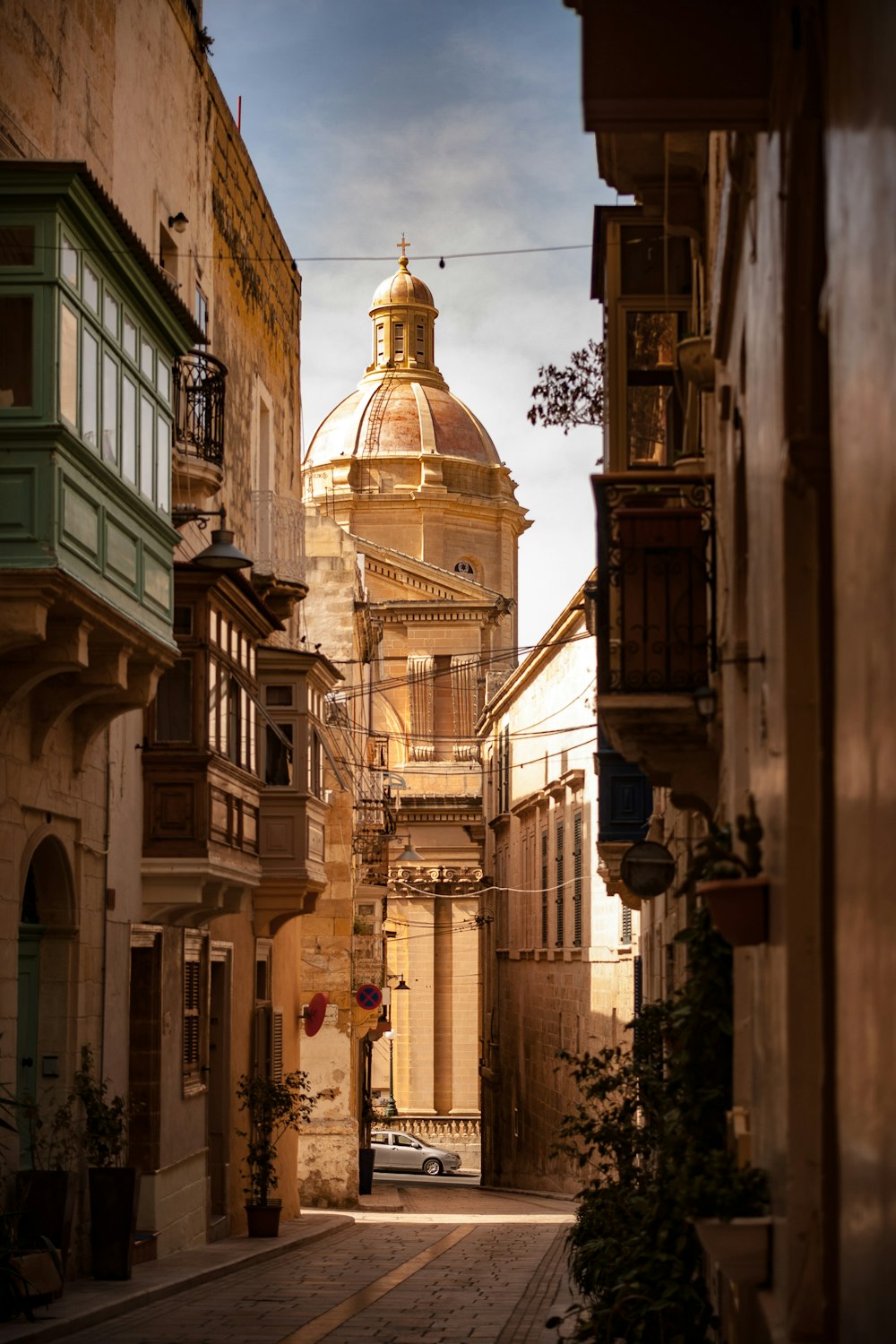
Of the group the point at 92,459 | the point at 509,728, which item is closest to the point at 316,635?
the point at 509,728

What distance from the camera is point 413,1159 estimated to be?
44.0 metres

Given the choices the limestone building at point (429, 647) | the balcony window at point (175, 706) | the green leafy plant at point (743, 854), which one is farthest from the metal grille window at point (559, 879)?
the green leafy plant at point (743, 854)

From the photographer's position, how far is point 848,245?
4457mm

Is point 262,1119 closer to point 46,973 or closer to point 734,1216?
point 46,973

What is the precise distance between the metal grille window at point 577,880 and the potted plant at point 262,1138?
8.55 metres

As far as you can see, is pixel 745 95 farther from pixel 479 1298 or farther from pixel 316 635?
pixel 316 635

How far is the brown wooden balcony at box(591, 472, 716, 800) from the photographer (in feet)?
36.8

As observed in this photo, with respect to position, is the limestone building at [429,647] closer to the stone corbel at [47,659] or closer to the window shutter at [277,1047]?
the window shutter at [277,1047]

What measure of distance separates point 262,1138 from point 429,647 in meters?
35.0

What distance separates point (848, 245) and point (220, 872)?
15702 millimetres

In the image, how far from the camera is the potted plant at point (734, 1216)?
22.9 ft

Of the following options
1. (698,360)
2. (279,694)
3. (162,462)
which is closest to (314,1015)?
(279,694)

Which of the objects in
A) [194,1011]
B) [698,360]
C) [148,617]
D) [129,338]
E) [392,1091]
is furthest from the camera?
[392,1091]

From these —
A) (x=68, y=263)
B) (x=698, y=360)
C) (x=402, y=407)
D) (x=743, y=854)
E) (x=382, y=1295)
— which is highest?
(x=402, y=407)
